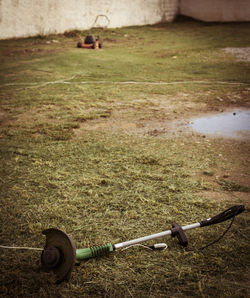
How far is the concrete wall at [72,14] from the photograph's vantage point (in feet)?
32.8

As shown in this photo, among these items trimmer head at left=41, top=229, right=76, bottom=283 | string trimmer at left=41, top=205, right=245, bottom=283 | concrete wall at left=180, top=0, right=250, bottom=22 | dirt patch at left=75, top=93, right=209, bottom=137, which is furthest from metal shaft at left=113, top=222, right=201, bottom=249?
concrete wall at left=180, top=0, right=250, bottom=22

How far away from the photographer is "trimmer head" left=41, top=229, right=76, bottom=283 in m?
1.44

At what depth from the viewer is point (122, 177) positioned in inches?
96.7

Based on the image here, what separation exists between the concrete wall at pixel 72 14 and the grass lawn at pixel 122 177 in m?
4.98

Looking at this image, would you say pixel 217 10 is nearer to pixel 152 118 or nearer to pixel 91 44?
pixel 91 44

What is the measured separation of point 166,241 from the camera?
5.89 feet

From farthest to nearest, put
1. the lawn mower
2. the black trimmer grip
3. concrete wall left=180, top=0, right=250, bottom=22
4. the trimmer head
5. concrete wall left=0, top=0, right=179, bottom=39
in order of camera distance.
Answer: concrete wall left=180, top=0, right=250, bottom=22, concrete wall left=0, top=0, right=179, bottom=39, the lawn mower, the black trimmer grip, the trimmer head

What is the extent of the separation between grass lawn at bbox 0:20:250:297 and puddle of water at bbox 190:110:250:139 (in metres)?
0.18

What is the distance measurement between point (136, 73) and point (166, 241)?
15.1ft

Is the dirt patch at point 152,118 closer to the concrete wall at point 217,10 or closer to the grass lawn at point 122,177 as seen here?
the grass lawn at point 122,177

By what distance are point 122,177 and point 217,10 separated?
47.9 ft

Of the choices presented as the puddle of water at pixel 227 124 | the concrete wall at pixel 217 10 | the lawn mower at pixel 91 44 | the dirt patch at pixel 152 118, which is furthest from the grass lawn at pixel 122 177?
the concrete wall at pixel 217 10

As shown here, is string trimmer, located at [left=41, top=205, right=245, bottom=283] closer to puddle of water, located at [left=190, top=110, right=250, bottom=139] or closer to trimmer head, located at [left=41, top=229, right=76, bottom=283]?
trimmer head, located at [left=41, top=229, right=76, bottom=283]

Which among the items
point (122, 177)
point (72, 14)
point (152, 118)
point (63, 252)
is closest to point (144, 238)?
point (63, 252)
